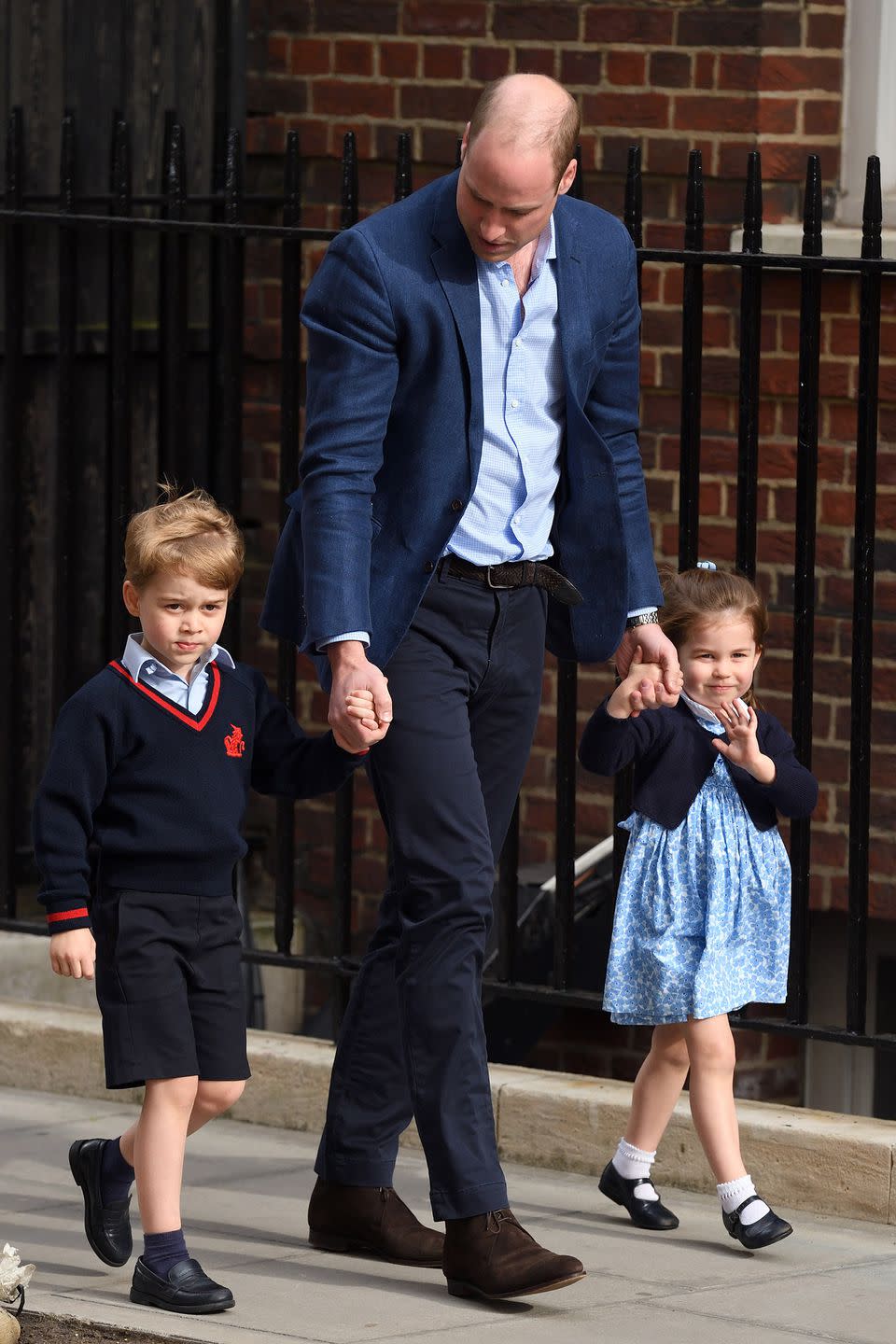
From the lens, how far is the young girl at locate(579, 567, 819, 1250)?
13.8 feet

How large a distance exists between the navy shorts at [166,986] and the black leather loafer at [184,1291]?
31 centimetres

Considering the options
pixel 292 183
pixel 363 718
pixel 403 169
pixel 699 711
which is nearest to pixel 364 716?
pixel 363 718

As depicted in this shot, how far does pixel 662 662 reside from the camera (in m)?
4.01

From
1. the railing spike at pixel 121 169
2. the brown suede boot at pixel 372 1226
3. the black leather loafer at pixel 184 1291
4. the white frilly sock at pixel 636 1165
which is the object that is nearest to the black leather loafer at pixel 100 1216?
the black leather loafer at pixel 184 1291

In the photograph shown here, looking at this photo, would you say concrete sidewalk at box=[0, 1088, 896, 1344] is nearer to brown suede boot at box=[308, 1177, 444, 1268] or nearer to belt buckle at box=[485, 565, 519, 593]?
brown suede boot at box=[308, 1177, 444, 1268]

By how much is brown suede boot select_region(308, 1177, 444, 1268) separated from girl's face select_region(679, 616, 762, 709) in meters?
1.05

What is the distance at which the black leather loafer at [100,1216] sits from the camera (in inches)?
156

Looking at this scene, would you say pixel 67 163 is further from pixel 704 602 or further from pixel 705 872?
pixel 705 872

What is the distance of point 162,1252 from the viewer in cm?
379

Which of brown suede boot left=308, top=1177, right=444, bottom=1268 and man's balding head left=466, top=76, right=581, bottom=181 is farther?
brown suede boot left=308, top=1177, right=444, bottom=1268

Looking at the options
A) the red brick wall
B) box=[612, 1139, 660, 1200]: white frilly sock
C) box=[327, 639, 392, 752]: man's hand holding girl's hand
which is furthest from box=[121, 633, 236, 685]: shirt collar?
the red brick wall

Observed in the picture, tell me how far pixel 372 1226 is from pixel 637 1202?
57cm

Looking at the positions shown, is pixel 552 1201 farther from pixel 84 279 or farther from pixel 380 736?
pixel 84 279

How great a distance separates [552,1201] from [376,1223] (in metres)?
0.61
